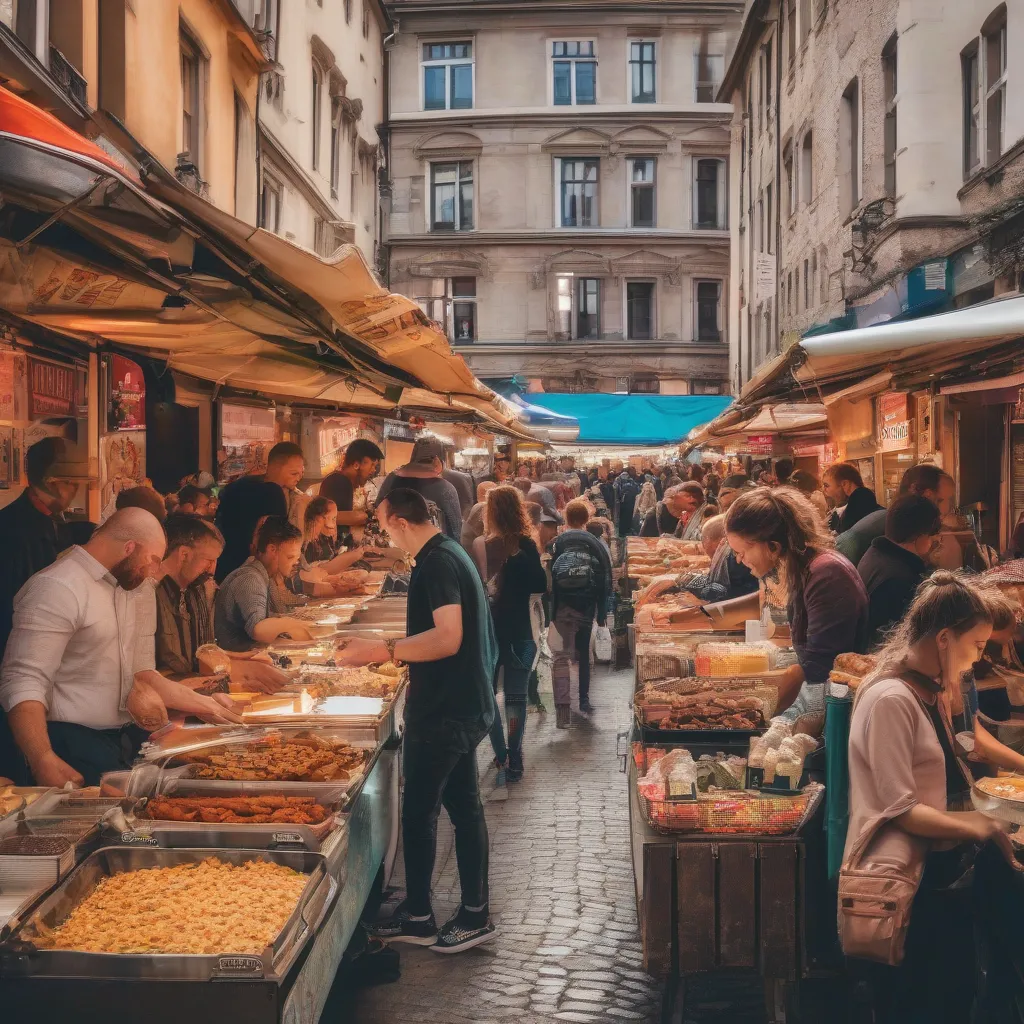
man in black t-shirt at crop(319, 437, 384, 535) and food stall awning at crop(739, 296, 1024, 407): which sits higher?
food stall awning at crop(739, 296, 1024, 407)

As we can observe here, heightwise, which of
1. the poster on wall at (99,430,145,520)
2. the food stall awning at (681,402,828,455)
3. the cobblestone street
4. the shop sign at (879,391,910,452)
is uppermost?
the food stall awning at (681,402,828,455)

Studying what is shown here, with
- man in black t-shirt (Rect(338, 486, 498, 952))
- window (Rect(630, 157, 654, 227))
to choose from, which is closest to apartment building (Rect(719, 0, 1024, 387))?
man in black t-shirt (Rect(338, 486, 498, 952))

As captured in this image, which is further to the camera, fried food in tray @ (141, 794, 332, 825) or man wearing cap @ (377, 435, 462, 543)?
man wearing cap @ (377, 435, 462, 543)

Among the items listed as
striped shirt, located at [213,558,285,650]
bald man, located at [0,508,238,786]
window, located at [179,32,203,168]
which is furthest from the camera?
window, located at [179,32,203,168]

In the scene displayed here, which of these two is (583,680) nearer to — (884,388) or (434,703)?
(884,388)

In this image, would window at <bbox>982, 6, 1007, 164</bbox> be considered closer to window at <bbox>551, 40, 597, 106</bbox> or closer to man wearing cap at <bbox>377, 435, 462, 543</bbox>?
man wearing cap at <bbox>377, 435, 462, 543</bbox>

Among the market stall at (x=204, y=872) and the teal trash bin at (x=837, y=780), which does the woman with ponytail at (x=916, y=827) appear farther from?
the market stall at (x=204, y=872)

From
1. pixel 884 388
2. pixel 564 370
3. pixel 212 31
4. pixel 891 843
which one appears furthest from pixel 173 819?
pixel 564 370

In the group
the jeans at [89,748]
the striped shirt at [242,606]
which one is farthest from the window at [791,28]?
the jeans at [89,748]

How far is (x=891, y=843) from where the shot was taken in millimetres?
3850

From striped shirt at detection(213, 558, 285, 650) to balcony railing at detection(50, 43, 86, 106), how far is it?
4041 millimetres

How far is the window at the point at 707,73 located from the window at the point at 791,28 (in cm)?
1433

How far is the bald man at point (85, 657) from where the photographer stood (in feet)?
14.6

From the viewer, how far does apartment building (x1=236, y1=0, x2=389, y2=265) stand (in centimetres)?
1756
